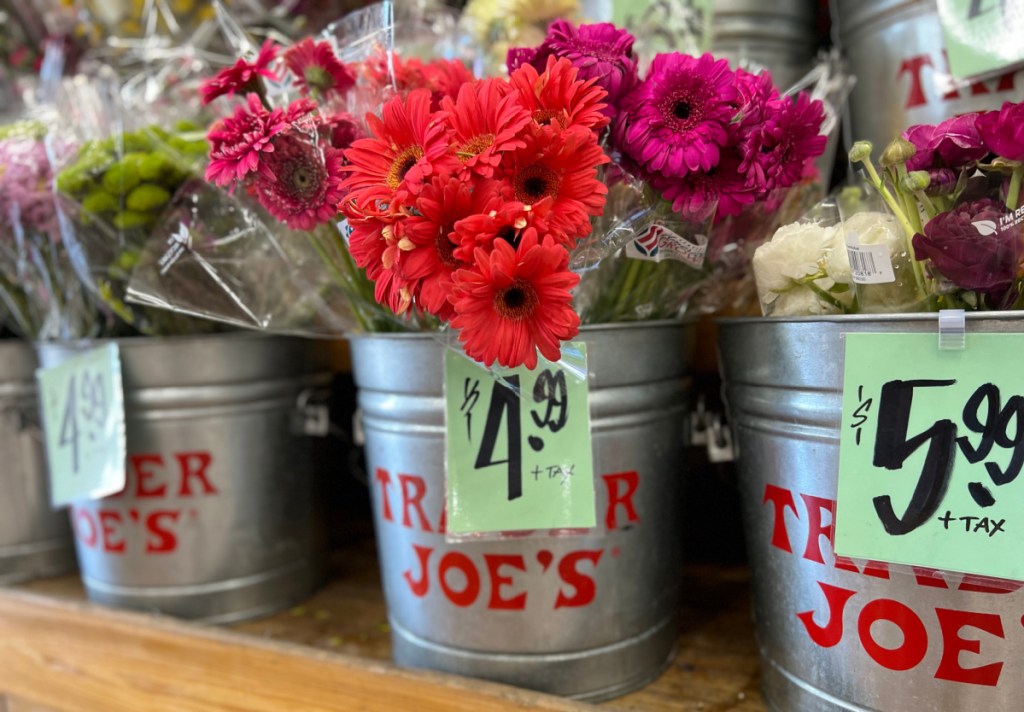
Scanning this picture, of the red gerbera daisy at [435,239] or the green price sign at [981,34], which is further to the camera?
the green price sign at [981,34]

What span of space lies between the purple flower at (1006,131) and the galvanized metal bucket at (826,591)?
88 mm

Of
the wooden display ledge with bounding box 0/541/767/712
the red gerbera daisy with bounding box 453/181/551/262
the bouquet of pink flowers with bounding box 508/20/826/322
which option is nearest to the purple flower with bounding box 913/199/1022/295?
the bouquet of pink flowers with bounding box 508/20/826/322

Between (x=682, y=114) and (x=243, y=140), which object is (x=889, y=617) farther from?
(x=243, y=140)

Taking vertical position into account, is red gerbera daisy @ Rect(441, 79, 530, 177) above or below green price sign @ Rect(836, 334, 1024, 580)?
above

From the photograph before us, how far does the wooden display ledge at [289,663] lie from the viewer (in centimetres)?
57

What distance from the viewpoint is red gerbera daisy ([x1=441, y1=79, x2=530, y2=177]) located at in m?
0.41

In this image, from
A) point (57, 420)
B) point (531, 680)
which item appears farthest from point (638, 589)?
point (57, 420)

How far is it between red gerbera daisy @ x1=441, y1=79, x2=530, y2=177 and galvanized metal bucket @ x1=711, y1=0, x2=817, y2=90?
19.1 inches

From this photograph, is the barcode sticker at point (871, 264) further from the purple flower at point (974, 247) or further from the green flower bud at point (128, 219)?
the green flower bud at point (128, 219)

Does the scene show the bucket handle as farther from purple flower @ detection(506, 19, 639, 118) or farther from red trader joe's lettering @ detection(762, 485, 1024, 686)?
purple flower @ detection(506, 19, 639, 118)

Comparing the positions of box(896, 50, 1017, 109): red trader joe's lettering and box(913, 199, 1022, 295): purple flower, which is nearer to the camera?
box(913, 199, 1022, 295): purple flower

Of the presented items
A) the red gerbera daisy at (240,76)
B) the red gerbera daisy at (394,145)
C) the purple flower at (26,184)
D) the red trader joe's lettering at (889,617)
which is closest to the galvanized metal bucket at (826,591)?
the red trader joe's lettering at (889,617)

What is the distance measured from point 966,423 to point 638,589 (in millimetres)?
267

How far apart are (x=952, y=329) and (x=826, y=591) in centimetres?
18
